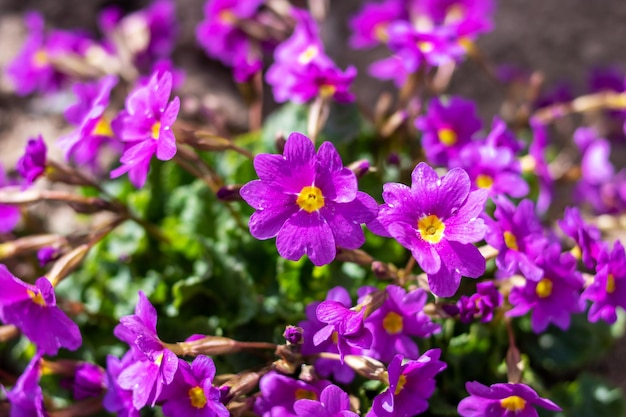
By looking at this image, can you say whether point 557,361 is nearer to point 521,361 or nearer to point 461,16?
point 521,361

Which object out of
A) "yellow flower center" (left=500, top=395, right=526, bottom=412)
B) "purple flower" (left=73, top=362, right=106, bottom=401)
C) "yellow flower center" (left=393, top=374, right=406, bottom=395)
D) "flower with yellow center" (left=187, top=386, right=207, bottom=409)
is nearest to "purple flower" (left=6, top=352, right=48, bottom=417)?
"purple flower" (left=73, top=362, right=106, bottom=401)

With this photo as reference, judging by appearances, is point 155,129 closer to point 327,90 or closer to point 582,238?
point 327,90

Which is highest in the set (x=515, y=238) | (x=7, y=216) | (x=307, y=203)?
(x=307, y=203)

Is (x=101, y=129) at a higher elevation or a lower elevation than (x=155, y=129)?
lower

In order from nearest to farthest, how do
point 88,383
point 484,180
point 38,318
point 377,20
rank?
point 38,318 < point 88,383 < point 484,180 < point 377,20

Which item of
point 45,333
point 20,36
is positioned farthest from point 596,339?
point 20,36

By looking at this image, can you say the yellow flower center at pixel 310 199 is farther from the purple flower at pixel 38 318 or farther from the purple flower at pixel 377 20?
the purple flower at pixel 377 20

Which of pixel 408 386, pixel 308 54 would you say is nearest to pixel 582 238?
pixel 408 386
